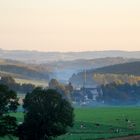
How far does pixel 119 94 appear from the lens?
5802 inches

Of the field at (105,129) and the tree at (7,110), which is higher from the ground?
the tree at (7,110)

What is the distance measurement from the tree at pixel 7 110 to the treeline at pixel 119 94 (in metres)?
94.3

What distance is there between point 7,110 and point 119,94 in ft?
334

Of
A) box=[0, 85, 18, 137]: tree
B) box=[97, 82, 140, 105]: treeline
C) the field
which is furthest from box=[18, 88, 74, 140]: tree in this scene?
box=[97, 82, 140, 105]: treeline

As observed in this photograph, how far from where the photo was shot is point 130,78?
190 metres

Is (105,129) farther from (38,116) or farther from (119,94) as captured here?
(119,94)

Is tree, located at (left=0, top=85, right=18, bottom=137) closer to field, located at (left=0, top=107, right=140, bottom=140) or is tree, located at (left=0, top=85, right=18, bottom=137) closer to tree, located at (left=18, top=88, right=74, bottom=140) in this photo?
tree, located at (left=18, top=88, right=74, bottom=140)

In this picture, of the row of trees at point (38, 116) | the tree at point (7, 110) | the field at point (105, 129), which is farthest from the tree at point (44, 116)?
the field at point (105, 129)

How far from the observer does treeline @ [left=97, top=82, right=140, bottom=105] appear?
5694 inches

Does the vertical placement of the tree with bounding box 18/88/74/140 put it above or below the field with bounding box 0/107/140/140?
above

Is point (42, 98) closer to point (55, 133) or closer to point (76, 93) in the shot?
point (55, 133)

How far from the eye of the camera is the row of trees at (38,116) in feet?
153

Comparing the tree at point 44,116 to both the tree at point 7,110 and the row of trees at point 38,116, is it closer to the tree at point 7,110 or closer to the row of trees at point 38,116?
the row of trees at point 38,116

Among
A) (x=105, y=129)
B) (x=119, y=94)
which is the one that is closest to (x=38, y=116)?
(x=105, y=129)
